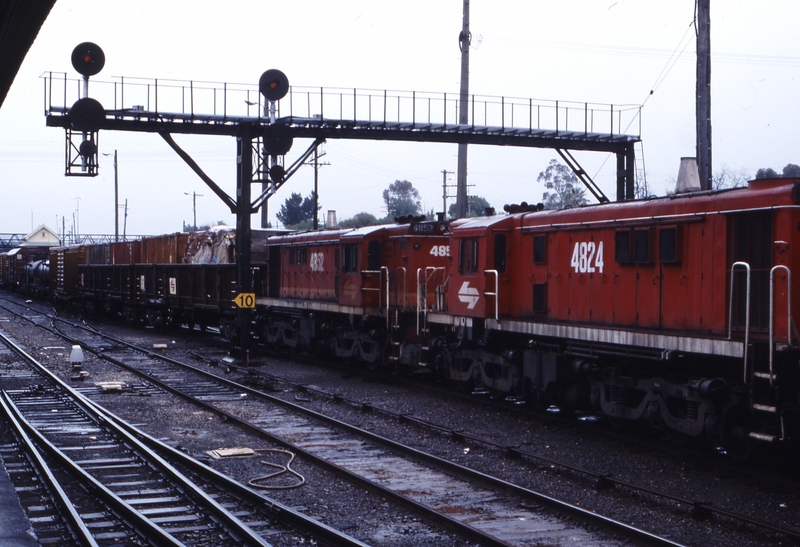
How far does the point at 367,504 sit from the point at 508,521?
1621mm

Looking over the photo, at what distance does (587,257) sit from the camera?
13.8m

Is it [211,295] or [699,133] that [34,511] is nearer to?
[699,133]

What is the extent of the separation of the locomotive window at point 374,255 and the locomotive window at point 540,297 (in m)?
6.85

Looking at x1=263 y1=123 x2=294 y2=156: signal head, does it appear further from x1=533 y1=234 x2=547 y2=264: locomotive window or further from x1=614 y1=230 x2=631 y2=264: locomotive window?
x1=614 y1=230 x2=631 y2=264: locomotive window

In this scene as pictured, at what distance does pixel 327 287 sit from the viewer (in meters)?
23.9

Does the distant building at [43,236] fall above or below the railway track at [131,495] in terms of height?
above

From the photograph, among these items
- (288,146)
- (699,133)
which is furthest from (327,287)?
(699,133)

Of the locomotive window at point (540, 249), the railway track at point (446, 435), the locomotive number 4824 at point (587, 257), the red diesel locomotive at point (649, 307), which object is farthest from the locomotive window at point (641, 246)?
the railway track at point (446, 435)

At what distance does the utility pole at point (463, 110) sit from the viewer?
2709cm

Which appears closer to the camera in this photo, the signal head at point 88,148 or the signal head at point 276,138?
the signal head at point 88,148

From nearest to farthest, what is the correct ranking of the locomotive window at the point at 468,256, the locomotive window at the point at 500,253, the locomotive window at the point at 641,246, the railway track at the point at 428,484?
1. the railway track at the point at 428,484
2. the locomotive window at the point at 641,246
3. the locomotive window at the point at 500,253
4. the locomotive window at the point at 468,256

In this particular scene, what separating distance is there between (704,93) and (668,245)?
173 inches

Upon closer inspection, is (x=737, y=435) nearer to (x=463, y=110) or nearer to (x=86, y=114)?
(x=86, y=114)

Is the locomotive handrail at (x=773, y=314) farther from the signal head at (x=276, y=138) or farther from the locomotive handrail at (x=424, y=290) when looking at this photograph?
the signal head at (x=276, y=138)
